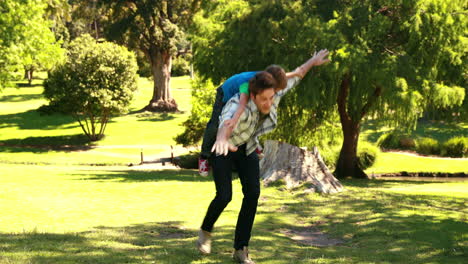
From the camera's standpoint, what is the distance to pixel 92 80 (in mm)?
45438

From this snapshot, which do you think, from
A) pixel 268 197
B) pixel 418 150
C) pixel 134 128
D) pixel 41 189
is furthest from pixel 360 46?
pixel 134 128

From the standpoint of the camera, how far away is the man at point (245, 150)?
A: 21.3 ft

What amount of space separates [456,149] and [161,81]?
3076 centimetres

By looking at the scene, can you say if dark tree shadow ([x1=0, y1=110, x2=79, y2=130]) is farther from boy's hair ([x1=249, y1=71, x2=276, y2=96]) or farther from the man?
boy's hair ([x1=249, y1=71, x2=276, y2=96])

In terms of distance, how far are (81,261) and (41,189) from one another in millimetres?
10188

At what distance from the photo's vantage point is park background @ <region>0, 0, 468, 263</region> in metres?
9.25

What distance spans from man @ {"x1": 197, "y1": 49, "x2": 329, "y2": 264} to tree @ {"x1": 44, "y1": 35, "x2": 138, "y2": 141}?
38.7 metres

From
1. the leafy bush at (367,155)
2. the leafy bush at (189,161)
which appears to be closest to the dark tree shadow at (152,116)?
the leafy bush at (189,161)

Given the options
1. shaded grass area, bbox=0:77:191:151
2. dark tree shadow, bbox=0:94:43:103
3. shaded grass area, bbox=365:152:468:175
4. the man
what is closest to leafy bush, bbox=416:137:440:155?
shaded grass area, bbox=365:152:468:175

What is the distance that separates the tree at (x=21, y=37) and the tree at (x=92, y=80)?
9323 millimetres

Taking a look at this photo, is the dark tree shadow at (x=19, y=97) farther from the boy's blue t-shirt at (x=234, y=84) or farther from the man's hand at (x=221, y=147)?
the man's hand at (x=221, y=147)

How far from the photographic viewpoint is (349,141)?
2788cm

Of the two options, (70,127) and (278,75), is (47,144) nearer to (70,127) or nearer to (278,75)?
(70,127)

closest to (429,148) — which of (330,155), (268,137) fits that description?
(330,155)
